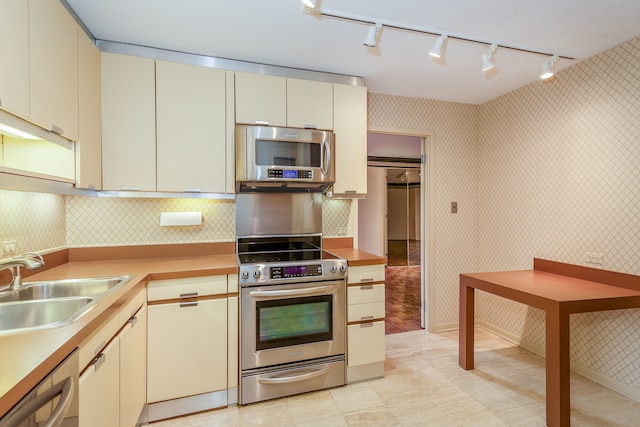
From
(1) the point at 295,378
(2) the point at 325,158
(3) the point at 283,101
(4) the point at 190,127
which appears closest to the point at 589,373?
(1) the point at 295,378

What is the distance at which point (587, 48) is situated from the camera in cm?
229

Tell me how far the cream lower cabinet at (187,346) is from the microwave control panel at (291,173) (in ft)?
2.55

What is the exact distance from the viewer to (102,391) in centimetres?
133

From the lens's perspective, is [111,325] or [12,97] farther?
[111,325]

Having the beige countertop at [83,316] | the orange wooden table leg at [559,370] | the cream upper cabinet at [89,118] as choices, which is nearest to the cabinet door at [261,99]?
the cream upper cabinet at [89,118]

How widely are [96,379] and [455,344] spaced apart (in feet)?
9.64

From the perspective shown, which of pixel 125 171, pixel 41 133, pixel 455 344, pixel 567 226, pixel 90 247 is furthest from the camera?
pixel 455 344

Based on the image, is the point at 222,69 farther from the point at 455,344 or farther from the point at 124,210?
the point at 455,344

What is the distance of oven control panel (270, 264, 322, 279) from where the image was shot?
2148mm

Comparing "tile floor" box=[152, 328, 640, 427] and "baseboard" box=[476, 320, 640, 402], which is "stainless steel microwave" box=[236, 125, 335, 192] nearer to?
"tile floor" box=[152, 328, 640, 427]

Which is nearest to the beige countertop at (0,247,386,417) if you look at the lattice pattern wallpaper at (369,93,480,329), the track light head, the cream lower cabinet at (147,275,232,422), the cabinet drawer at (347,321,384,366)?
the cream lower cabinet at (147,275,232,422)

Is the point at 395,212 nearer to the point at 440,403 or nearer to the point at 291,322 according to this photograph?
the point at 440,403

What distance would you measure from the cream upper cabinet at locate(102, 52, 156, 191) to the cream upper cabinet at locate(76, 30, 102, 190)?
47 millimetres

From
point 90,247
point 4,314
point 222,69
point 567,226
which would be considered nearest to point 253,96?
point 222,69
